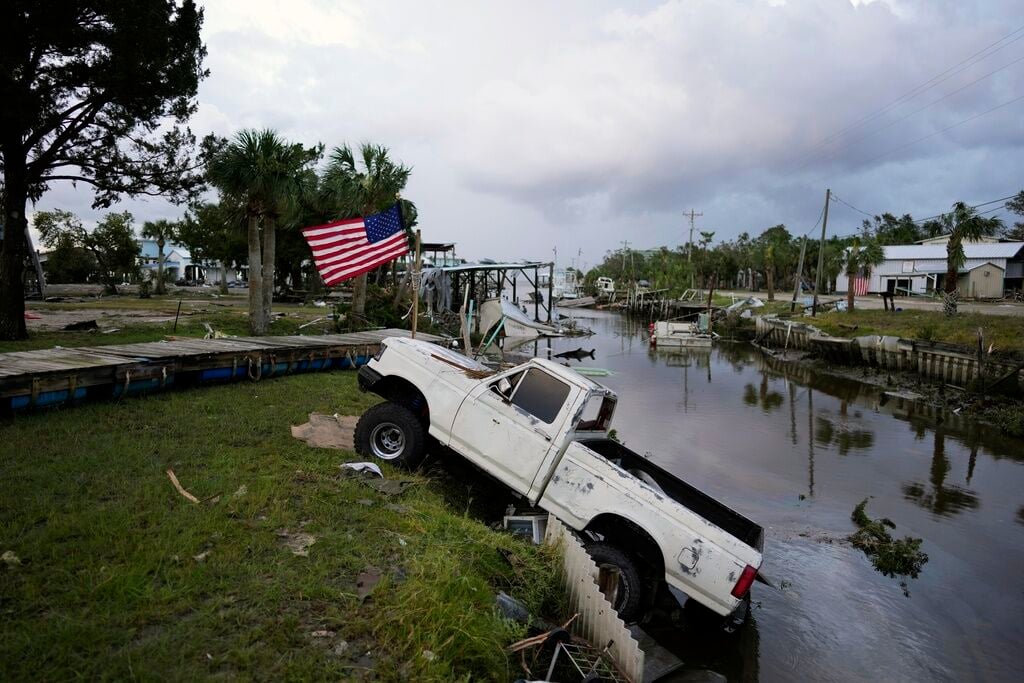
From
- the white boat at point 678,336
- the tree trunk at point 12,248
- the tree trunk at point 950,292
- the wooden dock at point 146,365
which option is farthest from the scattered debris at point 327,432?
the white boat at point 678,336

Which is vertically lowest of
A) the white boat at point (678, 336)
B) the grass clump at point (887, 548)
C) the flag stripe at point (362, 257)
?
the grass clump at point (887, 548)

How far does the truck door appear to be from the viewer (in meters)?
6.79

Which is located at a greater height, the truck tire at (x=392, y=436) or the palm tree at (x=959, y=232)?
the palm tree at (x=959, y=232)

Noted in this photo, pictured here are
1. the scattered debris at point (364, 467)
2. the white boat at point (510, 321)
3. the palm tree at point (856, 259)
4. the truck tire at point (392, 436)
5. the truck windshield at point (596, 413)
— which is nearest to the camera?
the truck windshield at point (596, 413)

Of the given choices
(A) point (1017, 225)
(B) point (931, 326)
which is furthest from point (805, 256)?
(B) point (931, 326)

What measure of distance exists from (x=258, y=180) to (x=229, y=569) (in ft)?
55.0

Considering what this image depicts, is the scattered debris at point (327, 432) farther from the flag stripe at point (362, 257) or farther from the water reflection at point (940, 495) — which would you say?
the water reflection at point (940, 495)

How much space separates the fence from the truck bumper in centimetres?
311

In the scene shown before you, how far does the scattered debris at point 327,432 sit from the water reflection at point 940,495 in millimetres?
11201

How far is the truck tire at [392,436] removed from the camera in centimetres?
787

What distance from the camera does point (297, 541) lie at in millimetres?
5453

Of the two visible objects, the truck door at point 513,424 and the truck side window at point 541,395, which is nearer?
the truck door at point 513,424

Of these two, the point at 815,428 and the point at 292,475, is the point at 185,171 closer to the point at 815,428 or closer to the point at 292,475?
the point at 292,475

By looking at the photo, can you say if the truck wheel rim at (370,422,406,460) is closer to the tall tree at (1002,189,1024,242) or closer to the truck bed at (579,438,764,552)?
the truck bed at (579,438,764,552)
